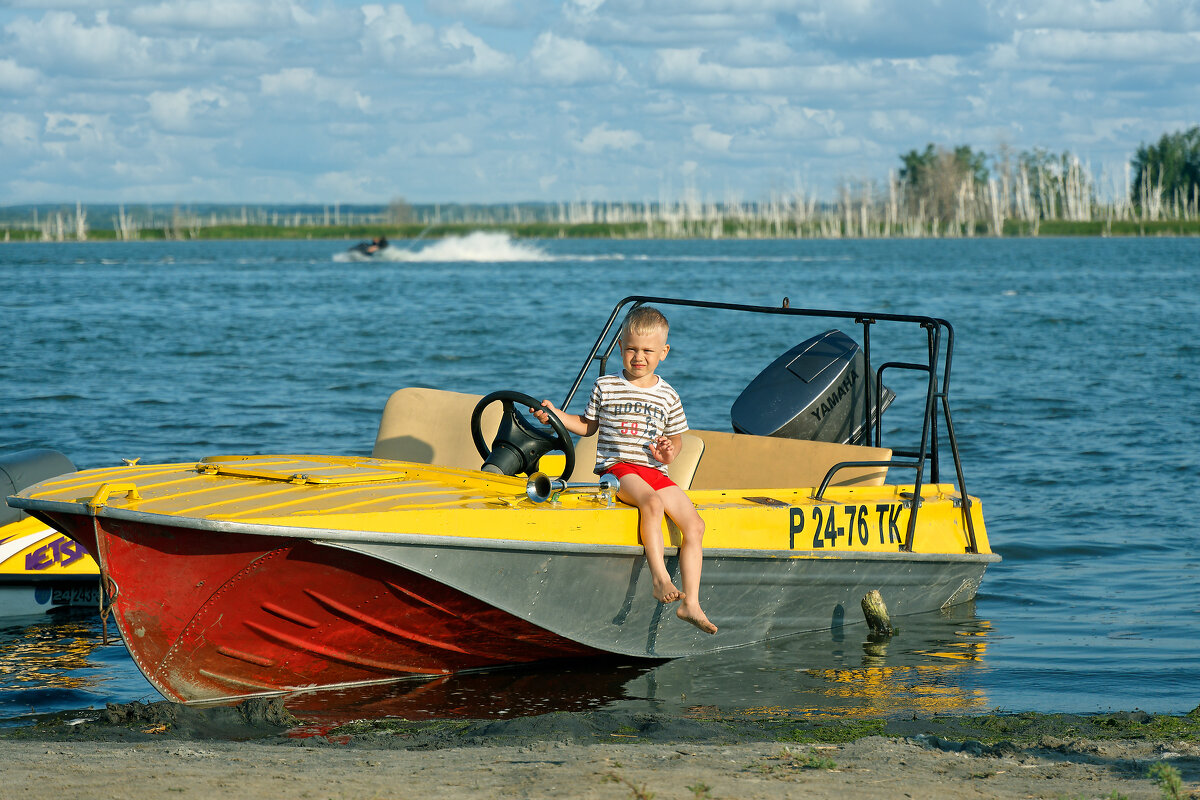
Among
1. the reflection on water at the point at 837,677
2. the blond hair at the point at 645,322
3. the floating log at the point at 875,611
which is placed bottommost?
the reflection on water at the point at 837,677

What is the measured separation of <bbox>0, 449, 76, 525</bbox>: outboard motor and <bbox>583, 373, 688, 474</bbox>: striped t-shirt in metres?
3.50

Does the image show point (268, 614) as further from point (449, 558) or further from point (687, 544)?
point (687, 544)

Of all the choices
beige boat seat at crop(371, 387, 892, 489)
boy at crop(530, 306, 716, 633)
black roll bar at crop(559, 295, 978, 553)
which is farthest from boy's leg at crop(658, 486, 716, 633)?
beige boat seat at crop(371, 387, 892, 489)

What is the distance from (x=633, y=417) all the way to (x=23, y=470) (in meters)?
3.80

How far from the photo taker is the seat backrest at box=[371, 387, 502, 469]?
7535 millimetres

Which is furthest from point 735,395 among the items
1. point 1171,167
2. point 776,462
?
point 1171,167

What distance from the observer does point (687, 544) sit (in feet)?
19.3

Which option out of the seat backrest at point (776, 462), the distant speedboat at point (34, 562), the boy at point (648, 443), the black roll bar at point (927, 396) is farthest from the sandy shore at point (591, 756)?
the seat backrest at point (776, 462)

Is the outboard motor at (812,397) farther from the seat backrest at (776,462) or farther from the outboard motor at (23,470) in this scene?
the outboard motor at (23,470)

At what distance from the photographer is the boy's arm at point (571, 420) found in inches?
235

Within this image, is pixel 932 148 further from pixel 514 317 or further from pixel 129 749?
pixel 129 749

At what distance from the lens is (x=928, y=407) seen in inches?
277

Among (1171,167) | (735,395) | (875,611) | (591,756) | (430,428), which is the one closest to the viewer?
(591,756)

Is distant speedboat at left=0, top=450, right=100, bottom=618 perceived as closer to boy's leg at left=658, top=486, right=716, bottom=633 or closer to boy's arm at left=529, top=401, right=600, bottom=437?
boy's arm at left=529, top=401, right=600, bottom=437
